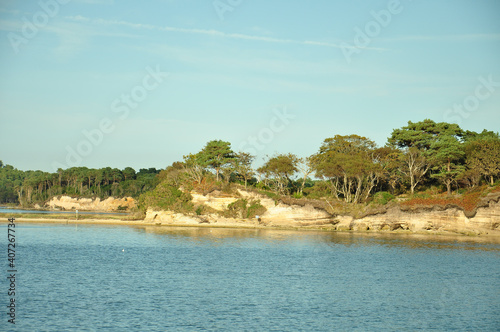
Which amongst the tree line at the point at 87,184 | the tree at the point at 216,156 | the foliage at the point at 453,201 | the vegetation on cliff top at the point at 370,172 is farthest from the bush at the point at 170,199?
the tree line at the point at 87,184

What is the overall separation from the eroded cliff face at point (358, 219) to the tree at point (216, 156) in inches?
556

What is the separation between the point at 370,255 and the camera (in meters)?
41.7

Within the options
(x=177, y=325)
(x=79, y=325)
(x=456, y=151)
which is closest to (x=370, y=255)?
(x=177, y=325)

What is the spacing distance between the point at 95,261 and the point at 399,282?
72.4 feet

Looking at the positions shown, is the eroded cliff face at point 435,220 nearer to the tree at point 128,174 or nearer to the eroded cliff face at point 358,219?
the eroded cliff face at point 358,219

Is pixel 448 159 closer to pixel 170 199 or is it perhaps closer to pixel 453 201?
pixel 453 201

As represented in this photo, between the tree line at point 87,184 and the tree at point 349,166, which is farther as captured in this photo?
the tree line at point 87,184

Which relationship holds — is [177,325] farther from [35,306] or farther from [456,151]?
[456,151]

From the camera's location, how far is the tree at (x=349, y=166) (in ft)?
229

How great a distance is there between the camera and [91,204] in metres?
136

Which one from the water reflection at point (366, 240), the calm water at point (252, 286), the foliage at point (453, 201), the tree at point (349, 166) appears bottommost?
the calm water at point (252, 286)

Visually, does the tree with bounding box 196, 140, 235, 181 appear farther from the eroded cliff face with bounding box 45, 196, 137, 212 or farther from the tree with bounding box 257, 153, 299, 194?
the eroded cliff face with bounding box 45, 196, 137, 212

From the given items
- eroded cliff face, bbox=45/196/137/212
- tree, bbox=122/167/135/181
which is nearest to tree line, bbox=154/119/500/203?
eroded cliff face, bbox=45/196/137/212

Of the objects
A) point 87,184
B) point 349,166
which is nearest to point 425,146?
point 349,166
